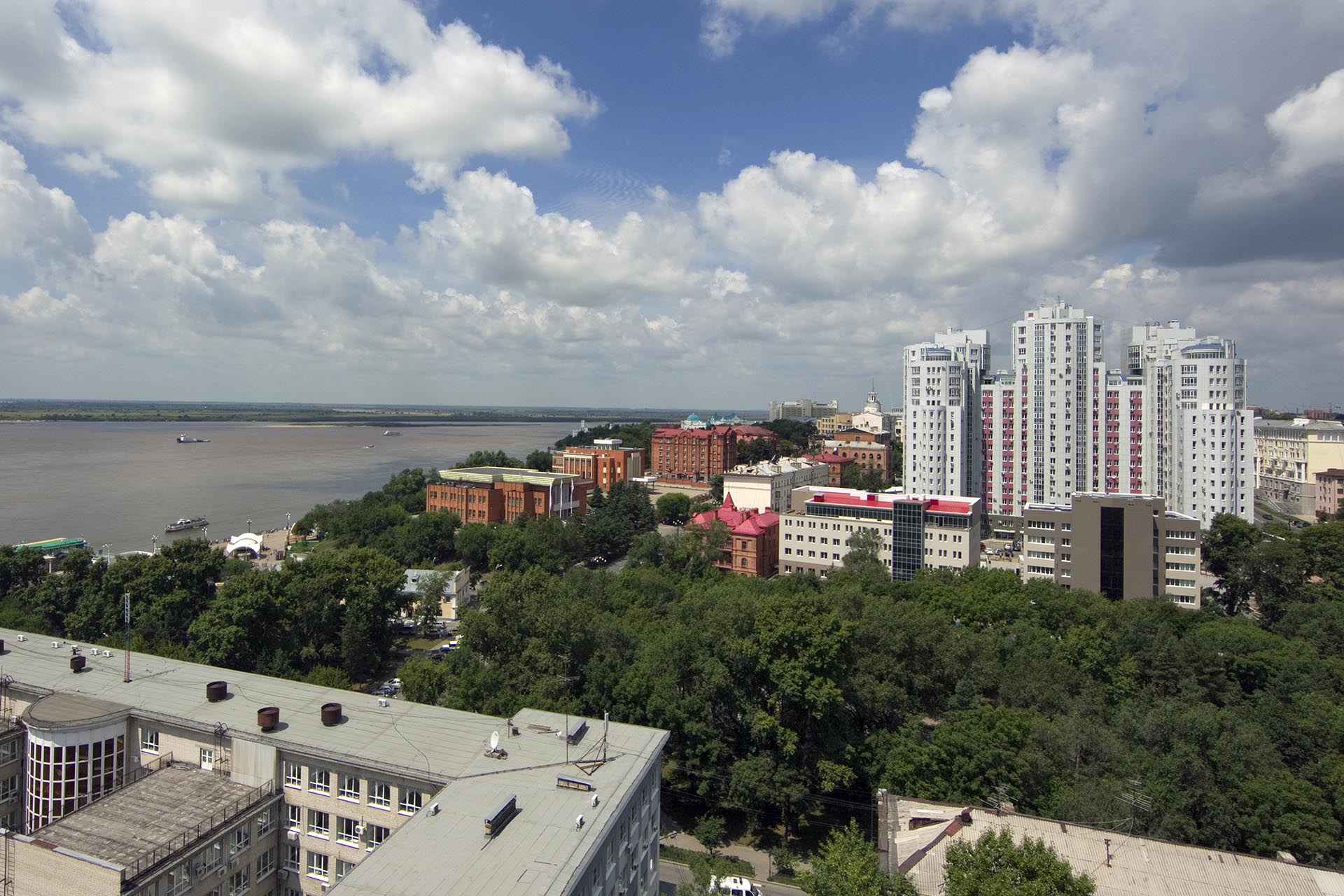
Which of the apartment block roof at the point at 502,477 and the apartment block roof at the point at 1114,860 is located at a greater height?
the apartment block roof at the point at 502,477

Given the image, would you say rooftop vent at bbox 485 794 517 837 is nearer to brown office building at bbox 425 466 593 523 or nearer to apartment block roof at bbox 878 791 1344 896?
apartment block roof at bbox 878 791 1344 896

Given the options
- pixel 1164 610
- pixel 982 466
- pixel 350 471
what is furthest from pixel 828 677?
pixel 350 471

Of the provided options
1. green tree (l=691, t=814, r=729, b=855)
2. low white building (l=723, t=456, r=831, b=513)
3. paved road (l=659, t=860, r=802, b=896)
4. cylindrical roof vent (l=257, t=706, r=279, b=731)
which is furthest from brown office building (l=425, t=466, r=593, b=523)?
cylindrical roof vent (l=257, t=706, r=279, b=731)

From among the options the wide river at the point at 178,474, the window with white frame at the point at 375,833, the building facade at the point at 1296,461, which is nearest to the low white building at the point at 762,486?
the wide river at the point at 178,474

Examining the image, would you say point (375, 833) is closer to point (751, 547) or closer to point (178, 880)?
point (178, 880)

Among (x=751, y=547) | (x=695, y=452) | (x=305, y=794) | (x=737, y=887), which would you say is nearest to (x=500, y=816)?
(x=305, y=794)

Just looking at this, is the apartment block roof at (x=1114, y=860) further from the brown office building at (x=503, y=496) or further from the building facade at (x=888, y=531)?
the brown office building at (x=503, y=496)
